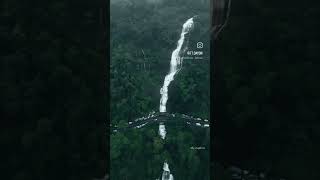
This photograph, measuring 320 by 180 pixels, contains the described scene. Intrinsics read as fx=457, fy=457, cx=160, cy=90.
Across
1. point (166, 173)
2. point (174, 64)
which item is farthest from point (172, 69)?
point (166, 173)

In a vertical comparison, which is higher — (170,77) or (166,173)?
(170,77)

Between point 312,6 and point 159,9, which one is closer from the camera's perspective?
point 159,9
